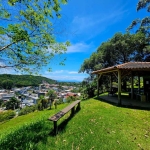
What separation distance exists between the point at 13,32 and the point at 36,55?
1193 mm

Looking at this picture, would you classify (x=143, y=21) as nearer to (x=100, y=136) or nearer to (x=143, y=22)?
(x=143, y=22)

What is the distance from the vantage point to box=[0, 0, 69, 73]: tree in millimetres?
3756

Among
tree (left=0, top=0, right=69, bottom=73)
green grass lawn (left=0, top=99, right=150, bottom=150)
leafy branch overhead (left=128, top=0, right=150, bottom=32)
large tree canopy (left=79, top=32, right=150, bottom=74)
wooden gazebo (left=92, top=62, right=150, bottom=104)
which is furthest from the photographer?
large tree canopy (left=79, top=32, right=150, bottom=74)

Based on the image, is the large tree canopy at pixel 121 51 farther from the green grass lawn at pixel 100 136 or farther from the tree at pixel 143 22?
the green grass lawn at pixel 100 136

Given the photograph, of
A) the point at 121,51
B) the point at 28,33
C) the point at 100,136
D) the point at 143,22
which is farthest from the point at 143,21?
the point at 100,136

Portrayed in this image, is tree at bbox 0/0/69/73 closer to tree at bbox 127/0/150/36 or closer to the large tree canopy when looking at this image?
the large tree canopy

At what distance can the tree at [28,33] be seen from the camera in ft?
12.3

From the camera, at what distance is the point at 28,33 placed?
419 cm

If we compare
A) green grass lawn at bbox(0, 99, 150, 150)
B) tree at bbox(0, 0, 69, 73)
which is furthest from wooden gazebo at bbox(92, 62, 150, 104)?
tree at bbox(0, 0, 69, 73)

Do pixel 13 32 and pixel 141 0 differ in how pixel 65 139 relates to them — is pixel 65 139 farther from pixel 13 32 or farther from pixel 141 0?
pixel 141 0

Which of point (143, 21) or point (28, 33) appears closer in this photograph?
point (28, 33)

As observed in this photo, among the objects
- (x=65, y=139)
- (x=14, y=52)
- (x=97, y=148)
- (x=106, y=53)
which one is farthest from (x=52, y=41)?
(x=106, y=53)

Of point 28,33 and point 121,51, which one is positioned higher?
point 121,51

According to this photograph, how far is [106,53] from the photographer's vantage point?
896 inches
